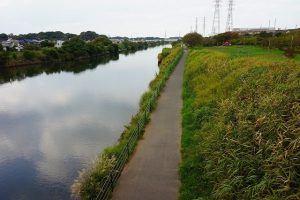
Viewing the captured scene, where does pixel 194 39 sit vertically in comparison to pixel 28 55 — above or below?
above

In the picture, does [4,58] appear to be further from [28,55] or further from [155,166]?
[155,166]

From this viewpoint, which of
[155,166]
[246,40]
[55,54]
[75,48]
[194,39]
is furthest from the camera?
[194,39]

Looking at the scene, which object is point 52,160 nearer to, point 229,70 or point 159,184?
point 159,184

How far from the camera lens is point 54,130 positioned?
68.9 feet

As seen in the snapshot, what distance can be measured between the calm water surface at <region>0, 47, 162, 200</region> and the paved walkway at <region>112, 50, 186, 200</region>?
350cm

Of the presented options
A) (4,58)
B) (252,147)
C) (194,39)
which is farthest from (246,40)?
(252,147)

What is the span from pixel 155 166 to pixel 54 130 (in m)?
12.3

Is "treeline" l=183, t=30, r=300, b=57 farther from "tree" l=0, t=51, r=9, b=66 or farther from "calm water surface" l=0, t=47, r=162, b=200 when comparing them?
"tree" l=0, t=51, r=9, b=66

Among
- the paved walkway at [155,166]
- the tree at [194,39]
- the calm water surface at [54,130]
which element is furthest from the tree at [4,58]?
the paved walkway at [155,166]

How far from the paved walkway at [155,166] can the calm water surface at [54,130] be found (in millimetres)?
3504

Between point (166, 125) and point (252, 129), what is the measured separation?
7.21m

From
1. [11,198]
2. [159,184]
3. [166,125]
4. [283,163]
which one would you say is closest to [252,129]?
[283,163]

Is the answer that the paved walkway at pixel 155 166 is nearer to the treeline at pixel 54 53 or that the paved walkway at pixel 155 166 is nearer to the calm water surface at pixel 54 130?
the calm water surface at pixel 54 130

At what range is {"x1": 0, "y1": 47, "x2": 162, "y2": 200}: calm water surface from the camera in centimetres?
1390
